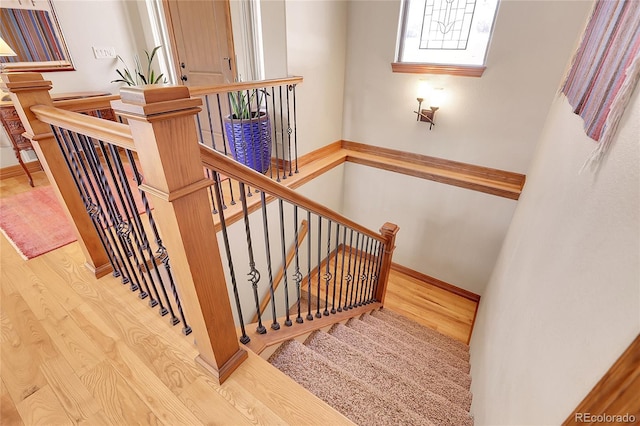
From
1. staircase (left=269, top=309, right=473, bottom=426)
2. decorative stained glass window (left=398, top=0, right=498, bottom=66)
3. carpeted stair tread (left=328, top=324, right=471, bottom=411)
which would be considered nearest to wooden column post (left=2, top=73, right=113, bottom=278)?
staircase (left=269, top=309, right=473, bottom=426)

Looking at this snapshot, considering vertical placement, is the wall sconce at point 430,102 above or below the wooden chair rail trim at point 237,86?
below

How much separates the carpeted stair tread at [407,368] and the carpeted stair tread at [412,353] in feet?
0.10

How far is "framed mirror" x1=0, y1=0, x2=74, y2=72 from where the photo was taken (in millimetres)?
2986

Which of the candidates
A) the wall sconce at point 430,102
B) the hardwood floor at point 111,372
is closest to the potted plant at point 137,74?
the hardwood floor at point 111,372

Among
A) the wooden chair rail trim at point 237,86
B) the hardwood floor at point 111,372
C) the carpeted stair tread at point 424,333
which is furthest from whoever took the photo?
the carpeted stair tread at point 424,333

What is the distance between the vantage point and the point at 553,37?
8.51 feet

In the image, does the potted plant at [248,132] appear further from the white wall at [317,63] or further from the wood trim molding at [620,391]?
the wood trim molding at [620,391]

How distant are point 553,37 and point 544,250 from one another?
2.31 m

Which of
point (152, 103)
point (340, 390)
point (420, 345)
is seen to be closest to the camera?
point (152, 103)

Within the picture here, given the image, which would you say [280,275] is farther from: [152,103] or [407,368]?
[152,103]

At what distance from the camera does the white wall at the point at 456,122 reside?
106 inches

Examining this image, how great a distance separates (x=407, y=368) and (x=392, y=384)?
355 millimetres

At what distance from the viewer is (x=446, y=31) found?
3074 mm
